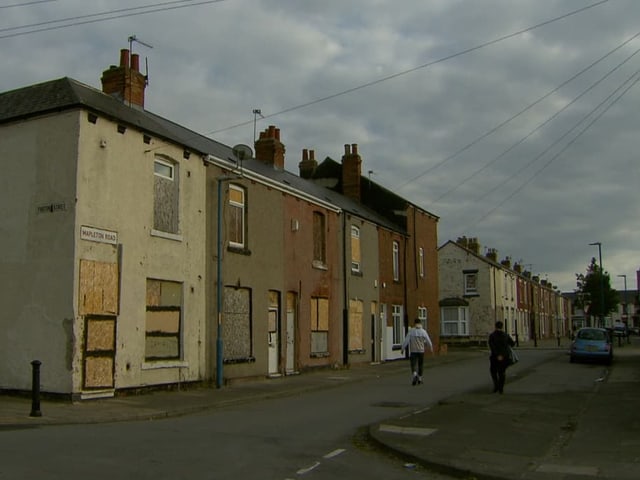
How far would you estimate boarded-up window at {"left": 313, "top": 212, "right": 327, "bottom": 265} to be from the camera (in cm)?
2648

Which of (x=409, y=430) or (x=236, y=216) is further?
(x=236, y=216)

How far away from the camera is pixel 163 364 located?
17406 mm

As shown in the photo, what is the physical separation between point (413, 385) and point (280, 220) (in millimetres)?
7121

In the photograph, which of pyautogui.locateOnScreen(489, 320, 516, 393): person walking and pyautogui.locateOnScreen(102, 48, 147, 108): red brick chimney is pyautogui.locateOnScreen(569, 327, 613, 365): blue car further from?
pyautogui.locateOnScreen(102, 48, 147, 108): red brick chimney

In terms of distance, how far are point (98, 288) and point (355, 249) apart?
51.7ft

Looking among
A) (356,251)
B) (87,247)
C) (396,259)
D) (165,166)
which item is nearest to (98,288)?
(87,247)

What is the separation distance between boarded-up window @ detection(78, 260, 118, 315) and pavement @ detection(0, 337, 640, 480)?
6.56 ft

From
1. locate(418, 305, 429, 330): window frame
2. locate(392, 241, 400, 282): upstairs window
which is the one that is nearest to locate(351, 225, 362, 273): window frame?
locate(392, 241, 400, 282): upstairs window

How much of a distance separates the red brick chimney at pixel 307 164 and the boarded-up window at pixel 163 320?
68.4 ft

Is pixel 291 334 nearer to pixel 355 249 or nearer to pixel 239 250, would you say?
pixel 239 250

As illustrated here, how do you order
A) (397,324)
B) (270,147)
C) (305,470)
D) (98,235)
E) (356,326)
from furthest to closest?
(397,324), (356,326), (270,147), (98,235), (305,470)

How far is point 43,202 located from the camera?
51.3 feet

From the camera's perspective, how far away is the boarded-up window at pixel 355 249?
1166 inches

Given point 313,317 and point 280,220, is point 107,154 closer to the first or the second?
point 280,220
